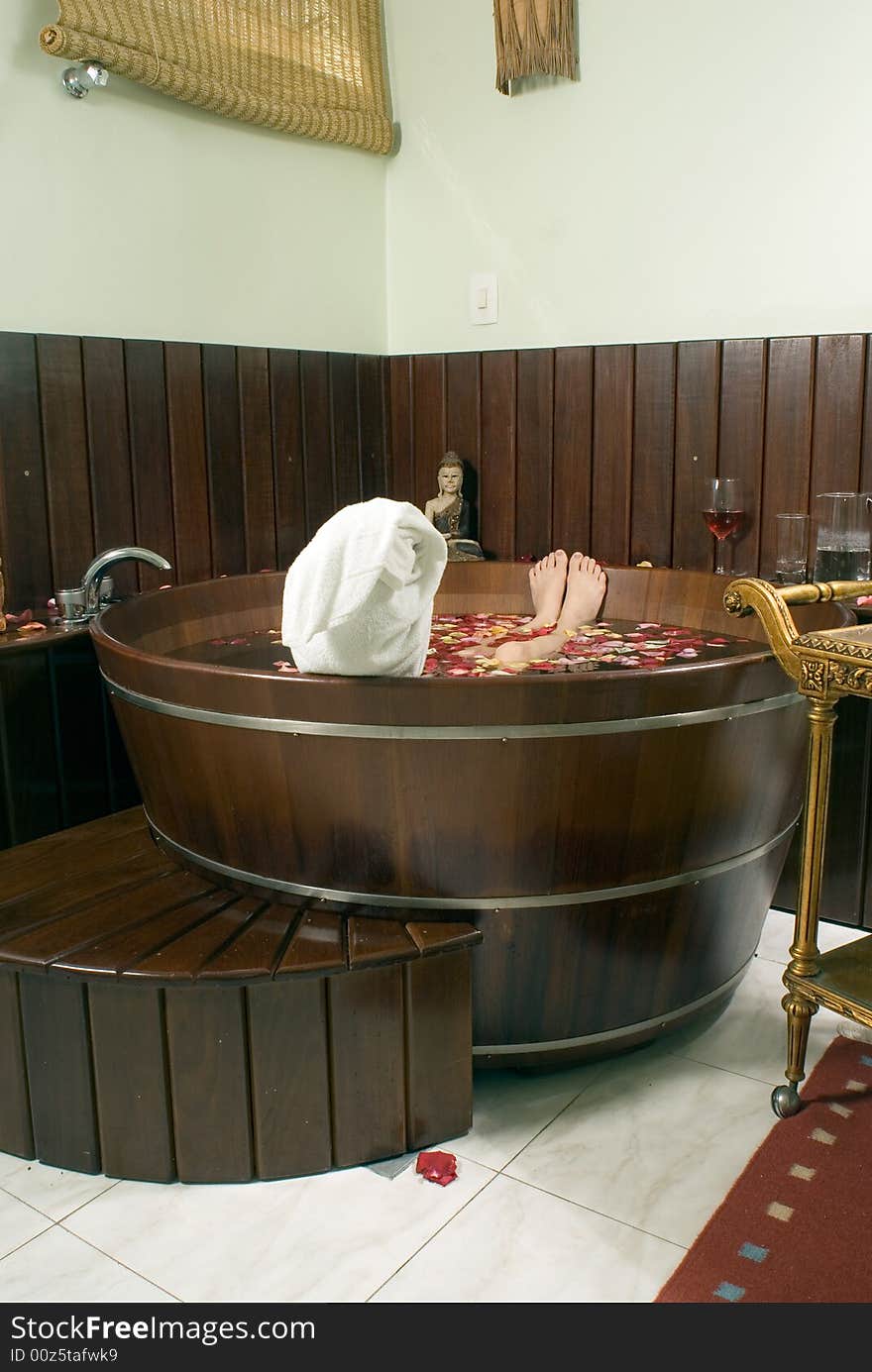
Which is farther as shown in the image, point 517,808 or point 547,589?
point 547,589

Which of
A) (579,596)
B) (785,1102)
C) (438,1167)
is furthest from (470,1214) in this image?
(579,596)

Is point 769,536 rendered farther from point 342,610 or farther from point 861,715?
point 342,610

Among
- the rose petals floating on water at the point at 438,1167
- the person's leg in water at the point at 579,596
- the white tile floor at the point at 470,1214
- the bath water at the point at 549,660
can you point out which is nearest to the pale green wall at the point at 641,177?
the person's leg in water at the point at 579,596

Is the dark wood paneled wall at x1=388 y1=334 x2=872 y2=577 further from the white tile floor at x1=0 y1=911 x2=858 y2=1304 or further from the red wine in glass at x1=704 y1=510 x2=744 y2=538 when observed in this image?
the white tile floor at x1=0 y1=911 x2=858 y2=1304

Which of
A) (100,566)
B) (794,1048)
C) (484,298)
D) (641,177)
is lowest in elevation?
(794,1048)

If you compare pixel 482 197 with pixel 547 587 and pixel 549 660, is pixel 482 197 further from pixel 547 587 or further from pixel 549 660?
pixel 549 660

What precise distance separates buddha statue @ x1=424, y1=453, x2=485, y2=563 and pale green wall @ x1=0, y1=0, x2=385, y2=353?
563 millimetres

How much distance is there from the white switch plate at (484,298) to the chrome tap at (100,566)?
55.9 inches

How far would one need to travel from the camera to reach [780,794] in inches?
77.1

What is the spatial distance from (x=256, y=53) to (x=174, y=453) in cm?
113

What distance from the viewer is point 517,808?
168cm

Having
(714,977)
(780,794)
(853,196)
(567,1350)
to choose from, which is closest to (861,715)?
(780,794)

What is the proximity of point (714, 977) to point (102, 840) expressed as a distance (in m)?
1.16

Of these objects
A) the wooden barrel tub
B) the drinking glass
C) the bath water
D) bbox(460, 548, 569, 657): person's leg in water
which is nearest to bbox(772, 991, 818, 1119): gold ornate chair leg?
the wooden barrel tub
